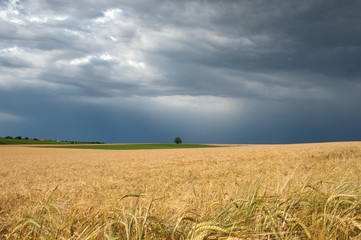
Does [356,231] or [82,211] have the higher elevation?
[82,211]

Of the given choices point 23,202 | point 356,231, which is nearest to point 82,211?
point 356,231

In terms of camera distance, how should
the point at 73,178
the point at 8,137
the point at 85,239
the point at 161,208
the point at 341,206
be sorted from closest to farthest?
the point at 85,239 → the point at 161,208 → the point at 341,206 → the point at 73,178 → the point at 8,137

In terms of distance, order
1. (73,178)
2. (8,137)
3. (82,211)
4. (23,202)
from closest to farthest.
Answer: (82,211), (23,202), (73,178), (8,137)

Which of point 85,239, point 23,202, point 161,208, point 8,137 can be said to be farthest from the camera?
point 8,137

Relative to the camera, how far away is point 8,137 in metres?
63.6

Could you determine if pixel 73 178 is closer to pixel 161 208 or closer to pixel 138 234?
pixel 161 208

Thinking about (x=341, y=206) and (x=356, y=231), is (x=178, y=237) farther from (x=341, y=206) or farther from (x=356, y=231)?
(x=341, y=206)

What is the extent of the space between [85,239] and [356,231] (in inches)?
101

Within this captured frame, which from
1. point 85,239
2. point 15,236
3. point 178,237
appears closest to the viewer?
point 85,239

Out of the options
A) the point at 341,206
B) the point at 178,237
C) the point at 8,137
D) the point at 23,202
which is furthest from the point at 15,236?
the point at 8,137

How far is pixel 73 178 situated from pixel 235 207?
7.81 metres

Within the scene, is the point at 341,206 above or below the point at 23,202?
above

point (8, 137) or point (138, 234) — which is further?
point (8, 137)

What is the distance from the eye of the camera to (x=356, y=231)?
2.60 metres
